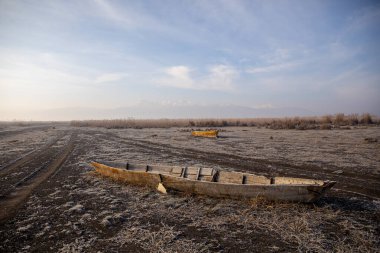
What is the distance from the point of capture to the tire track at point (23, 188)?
7.28 meters

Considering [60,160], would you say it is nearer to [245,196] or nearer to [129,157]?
[129,157]

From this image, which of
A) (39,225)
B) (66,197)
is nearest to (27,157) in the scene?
(66,197)

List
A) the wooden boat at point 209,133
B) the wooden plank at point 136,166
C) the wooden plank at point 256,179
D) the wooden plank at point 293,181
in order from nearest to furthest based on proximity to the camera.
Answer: the wooden plank at point 293,181 → the wooden plank at point 256,179 → the wooden plank at point 136,166 → the wooden boat at point 209,133

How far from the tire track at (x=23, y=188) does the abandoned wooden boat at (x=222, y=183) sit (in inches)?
104

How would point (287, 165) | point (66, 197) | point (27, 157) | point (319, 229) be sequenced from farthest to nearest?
point (27, 157) → point (287, 165) → point (66, 197) → point (319, 229)

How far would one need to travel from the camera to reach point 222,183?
7305 millimetres

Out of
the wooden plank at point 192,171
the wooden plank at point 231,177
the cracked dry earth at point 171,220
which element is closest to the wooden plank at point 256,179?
the wooden plank at point 231,177

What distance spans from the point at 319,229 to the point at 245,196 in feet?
6.80

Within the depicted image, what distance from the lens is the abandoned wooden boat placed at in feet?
21.6

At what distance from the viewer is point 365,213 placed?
6.62m

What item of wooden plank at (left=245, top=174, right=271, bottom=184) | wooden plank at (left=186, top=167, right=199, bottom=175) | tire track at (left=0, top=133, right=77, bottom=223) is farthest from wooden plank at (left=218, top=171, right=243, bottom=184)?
tire track at (left=0, top=133, right=77, bottom=223)

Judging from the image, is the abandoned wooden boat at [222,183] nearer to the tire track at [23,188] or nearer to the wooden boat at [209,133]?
the tire track at [23,188]

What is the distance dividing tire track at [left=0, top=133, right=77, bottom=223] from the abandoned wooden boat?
265cm

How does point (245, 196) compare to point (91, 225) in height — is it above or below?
above
